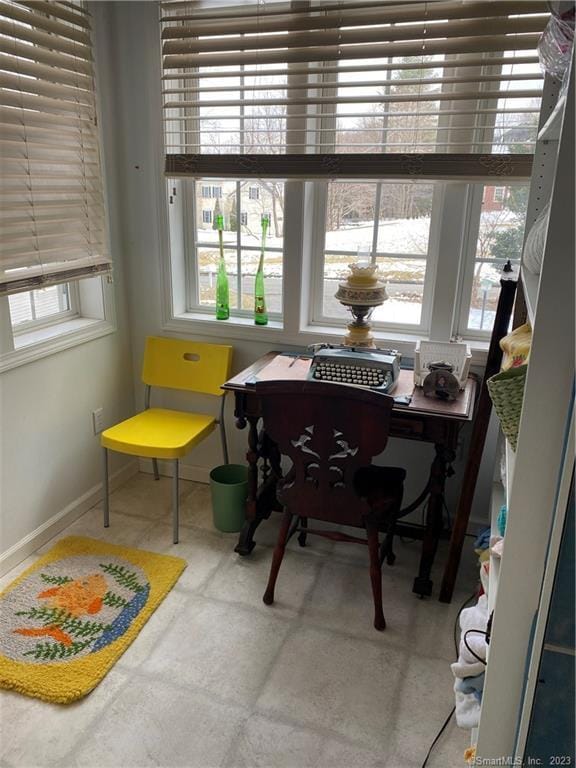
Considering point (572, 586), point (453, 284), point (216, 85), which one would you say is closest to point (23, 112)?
point (216, 85)

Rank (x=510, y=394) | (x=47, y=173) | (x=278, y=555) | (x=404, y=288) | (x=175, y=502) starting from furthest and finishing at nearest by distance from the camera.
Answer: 1. (x=404, y=288)
2. (x=175, y=502)
3. (x=47, y=173)
4. (x=278, y=555)
5. (x=510, y=394)

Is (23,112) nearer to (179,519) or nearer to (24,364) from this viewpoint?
(24,364)

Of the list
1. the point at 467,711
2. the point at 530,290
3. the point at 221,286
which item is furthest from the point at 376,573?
the point at 221,286

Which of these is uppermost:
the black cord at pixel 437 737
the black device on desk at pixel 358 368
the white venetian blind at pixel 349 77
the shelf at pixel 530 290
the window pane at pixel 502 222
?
the white venetian blind at pixel 349 77

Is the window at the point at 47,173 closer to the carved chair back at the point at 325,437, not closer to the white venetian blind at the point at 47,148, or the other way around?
the white venetian blind at the point at 47,148

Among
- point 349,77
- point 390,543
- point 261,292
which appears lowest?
point 390,543

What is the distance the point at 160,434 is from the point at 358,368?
3.02 ft

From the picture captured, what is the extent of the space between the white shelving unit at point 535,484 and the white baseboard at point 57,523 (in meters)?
1.84

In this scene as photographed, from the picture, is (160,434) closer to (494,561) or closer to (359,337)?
(359,337)

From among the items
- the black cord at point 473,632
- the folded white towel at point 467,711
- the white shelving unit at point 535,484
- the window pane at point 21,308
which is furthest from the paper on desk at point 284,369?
the white shelving unit at point 535,484

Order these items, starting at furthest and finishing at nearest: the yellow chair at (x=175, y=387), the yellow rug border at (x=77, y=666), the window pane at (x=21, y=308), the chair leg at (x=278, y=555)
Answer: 1. the yellow chair at (x=175, y=387)
2. the window pane at (x=21, y=308)
3. the chair leg at (x=278, y=555)
4. the yellow rug border at (x=77, y=666)

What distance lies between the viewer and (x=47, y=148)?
215cm

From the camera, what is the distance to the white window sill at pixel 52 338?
2170mm

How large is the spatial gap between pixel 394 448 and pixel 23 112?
77.0 inches
